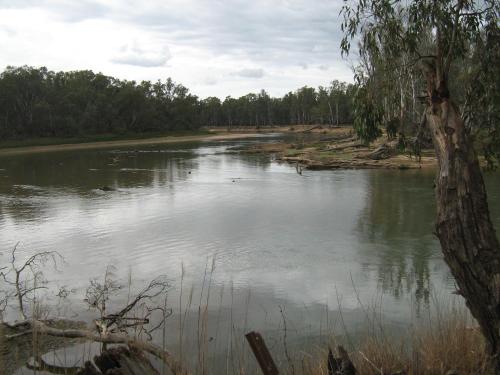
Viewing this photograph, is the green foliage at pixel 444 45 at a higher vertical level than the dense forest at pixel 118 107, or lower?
lower

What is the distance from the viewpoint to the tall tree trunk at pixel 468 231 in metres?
4.64

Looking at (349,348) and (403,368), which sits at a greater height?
(403,368)

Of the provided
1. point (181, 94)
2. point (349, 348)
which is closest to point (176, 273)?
point (349, 348)

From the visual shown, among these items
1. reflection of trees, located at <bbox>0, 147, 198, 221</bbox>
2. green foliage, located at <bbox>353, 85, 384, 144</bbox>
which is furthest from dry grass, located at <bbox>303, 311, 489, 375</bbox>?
reflection of trees, located at <bbox>0, 147, 198, 221</bbox>

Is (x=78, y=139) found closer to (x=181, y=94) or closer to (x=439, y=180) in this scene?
(x=181, y=94)

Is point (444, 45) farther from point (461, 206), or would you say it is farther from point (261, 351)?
point (261, 351)

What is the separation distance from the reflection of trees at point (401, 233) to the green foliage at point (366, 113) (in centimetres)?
350

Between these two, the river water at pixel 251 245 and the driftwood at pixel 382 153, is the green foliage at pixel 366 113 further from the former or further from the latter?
the driftwood at pixel 382 153

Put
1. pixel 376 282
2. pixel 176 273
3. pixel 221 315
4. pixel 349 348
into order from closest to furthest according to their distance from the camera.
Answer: pixel 349 348
pixel 221 315
pixel 376 282
pixel 176 273

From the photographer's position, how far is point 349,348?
255 inches

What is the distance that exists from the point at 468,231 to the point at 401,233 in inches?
365

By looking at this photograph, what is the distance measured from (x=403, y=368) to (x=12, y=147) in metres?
61.6

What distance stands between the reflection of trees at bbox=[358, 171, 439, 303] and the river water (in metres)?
0.04

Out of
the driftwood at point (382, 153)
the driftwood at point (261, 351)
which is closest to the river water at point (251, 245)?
the driftwood at point (261, 351)
